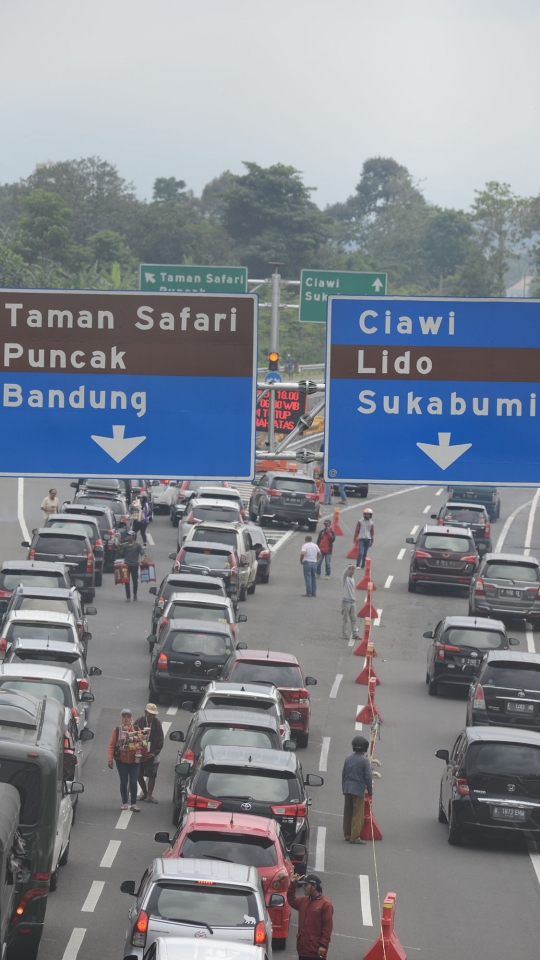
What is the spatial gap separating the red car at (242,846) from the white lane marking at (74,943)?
46.9 inches

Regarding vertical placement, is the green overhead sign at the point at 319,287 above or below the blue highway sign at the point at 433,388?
above

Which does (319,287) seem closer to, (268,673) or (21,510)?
(21,510)

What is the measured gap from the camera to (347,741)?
23203mm

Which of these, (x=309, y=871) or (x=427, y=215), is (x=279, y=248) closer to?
(x=427, y=215)

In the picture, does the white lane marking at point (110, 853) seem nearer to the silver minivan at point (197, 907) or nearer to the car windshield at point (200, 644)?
the silver minivan at point (197, 907)

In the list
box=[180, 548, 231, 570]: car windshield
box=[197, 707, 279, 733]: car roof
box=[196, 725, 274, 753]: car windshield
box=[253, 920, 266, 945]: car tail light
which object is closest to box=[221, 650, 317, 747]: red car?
box=[197, 707, 279, 733]: car roof

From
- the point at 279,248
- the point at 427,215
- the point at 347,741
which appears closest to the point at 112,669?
the point at 347,741

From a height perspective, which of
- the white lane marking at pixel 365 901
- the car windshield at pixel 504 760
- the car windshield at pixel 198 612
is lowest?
the white lane marking at pixel 365 901

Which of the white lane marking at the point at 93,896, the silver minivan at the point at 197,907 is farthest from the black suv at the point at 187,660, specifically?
the silver minivan at the point at 197,907

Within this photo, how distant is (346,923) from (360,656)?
47.8ft

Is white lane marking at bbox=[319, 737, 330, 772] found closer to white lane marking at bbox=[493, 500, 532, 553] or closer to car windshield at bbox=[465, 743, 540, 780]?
Answer: car windshield at bbox=[465, 743, 540, 780]

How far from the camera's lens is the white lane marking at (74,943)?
13.7 meters

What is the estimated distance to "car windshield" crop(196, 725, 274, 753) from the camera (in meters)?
17.8

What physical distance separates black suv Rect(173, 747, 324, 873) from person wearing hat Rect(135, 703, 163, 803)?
2929mm
